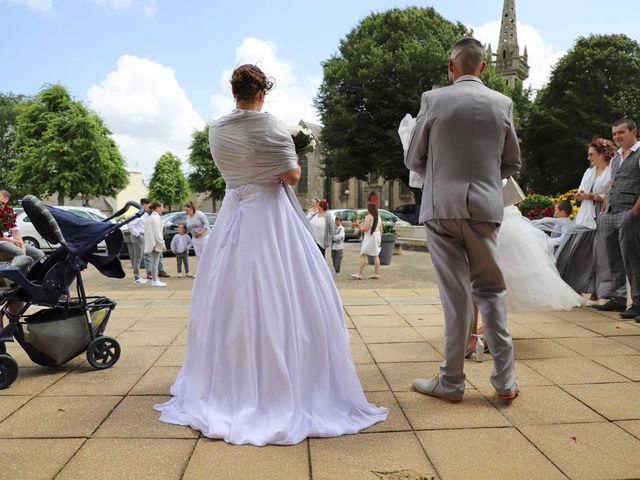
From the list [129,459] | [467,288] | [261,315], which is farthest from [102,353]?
[467,288]

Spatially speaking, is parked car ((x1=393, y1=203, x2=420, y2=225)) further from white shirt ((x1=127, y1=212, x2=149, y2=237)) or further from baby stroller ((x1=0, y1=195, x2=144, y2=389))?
baby stroller ((x1=0, y1=195, x2=144, y2=389))

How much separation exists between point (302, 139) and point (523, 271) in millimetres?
2495

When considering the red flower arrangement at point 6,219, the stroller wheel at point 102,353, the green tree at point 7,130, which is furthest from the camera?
the green tree at point 7,130

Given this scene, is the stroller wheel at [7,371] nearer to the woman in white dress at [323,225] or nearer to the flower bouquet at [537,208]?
the woman in white dress at [323,225]

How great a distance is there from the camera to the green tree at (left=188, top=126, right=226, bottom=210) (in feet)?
192

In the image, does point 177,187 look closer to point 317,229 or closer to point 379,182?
point 379,182

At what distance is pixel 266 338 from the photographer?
9.96ft

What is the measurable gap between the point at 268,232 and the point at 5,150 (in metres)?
58.6

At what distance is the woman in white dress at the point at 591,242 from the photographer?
688cm

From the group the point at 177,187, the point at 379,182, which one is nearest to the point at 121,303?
the point at 379,182

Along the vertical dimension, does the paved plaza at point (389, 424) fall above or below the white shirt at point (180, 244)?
below

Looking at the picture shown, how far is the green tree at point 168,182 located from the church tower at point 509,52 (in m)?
46.6

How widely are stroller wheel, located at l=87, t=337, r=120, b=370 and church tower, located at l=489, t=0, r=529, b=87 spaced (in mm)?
63331

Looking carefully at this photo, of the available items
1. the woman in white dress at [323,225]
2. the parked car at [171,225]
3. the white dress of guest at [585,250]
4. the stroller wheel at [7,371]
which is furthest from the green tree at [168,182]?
the stroller wheel at [7,371]
